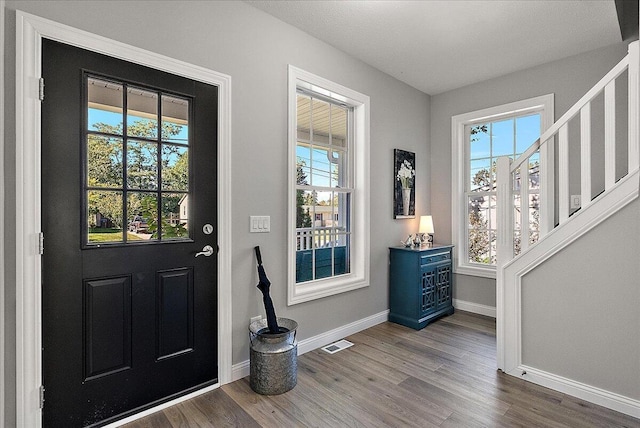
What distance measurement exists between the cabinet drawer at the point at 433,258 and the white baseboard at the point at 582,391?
4.19 ft

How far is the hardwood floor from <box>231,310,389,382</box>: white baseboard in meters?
0.07

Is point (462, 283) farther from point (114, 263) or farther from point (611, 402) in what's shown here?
point (114, 263)

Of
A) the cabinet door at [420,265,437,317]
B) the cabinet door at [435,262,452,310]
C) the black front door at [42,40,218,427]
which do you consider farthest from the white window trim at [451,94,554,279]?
the black front door at [42,40,218,427]

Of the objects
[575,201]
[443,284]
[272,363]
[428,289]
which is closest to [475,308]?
[443,284]

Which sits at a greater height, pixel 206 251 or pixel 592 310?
pixel 206 251

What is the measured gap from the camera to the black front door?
1.75 m

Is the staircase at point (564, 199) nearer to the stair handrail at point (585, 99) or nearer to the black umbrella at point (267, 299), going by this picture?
the stair handrail at point (585, 99)

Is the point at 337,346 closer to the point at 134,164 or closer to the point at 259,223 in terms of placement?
the point at 259,223

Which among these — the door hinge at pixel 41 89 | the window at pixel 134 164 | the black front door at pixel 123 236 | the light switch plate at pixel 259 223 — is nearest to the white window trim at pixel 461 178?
the light switch plate at pixel 259 223

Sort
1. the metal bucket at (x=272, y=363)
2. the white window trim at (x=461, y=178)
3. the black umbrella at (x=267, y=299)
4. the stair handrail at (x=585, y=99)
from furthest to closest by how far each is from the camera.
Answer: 1. the white window trim at (x=461, y=178)
2. the black umbrella at (x=267, y=299)
3. the metal bucket at (x=272, y=363)
4. the stair handrail at (x=585, y=99)

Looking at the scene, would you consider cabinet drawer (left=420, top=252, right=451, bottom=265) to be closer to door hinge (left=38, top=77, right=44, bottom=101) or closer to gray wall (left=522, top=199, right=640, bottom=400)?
gray wall (left=522, top=199, right=640, bottom=400)

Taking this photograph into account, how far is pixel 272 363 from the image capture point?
223cm

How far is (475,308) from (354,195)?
2063mm

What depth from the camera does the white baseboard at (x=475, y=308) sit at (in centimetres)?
389
